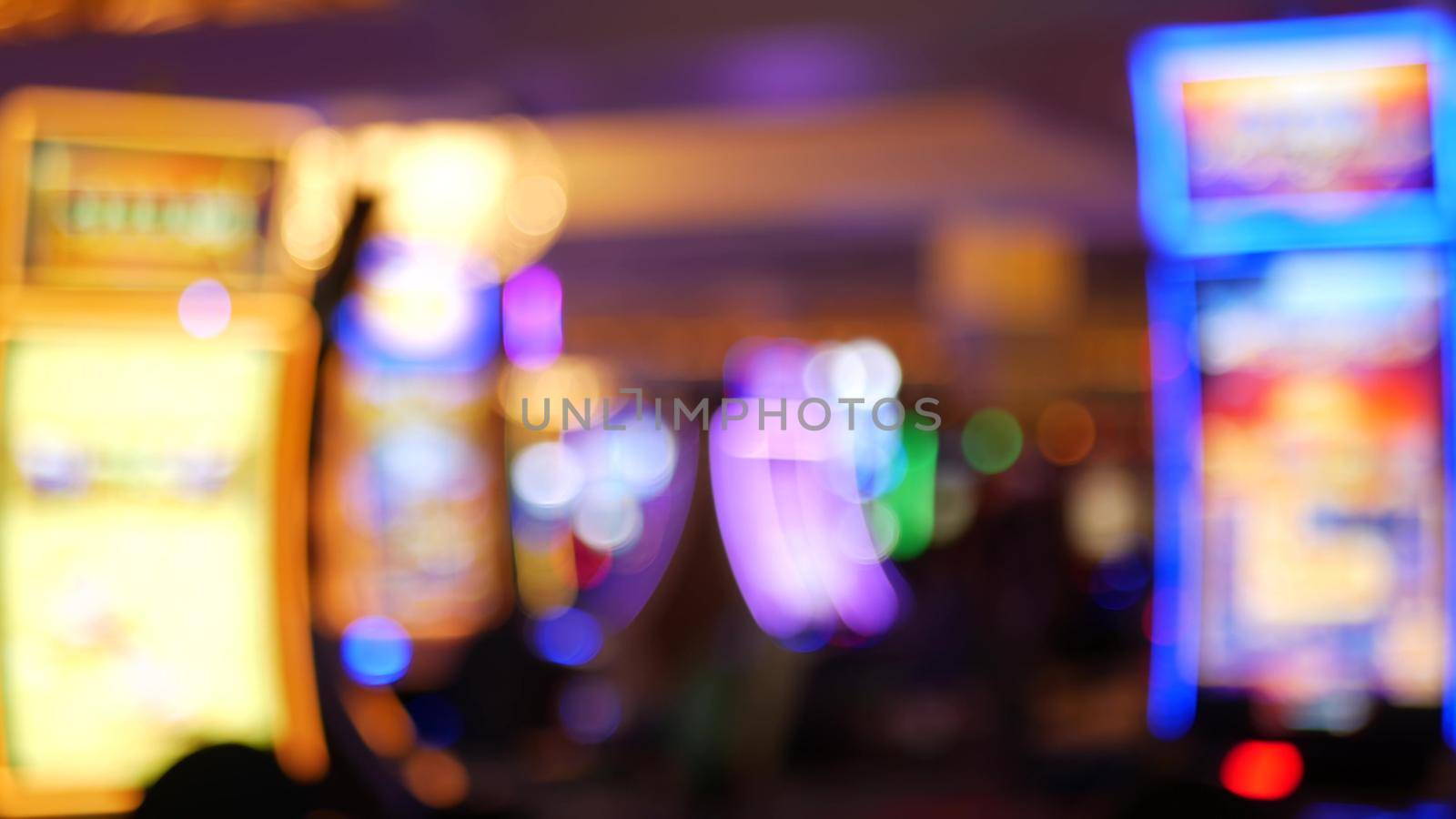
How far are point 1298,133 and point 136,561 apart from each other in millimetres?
2410

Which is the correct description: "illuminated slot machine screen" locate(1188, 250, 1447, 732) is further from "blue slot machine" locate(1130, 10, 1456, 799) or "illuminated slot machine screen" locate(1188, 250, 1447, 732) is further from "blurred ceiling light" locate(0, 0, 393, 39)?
"blurred ceiling light" locate(0, 0, 393, 39)

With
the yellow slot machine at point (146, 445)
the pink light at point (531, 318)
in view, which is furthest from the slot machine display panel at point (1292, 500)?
the pink light at point (531, 318)

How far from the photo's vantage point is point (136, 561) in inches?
114

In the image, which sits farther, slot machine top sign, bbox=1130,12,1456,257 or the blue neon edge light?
the blue neon edge light

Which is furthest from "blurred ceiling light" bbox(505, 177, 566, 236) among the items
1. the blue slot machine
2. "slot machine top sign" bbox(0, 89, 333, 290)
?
the blue slot machine

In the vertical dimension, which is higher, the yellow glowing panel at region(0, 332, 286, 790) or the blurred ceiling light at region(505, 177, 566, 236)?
the blurred ceiling light at region(505, 177, 566, 236)

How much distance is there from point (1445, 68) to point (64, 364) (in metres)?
2.66

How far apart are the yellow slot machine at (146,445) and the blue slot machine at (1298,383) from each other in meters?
1.79

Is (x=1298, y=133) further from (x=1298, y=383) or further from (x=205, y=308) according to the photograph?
(x=205, y=308)

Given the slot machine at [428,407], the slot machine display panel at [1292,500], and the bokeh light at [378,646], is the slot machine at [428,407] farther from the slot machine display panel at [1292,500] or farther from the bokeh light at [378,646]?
the slot machine display panel at [1292,500]

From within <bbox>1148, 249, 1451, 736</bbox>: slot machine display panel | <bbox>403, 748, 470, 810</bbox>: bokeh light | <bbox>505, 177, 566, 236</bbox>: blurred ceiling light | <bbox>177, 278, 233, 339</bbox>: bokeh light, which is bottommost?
<bbox>403, 748, 470, 810</bbox>: bokeh light

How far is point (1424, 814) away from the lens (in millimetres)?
3215

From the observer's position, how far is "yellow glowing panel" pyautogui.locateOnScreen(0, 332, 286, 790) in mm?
2828

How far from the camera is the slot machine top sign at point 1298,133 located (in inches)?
128
